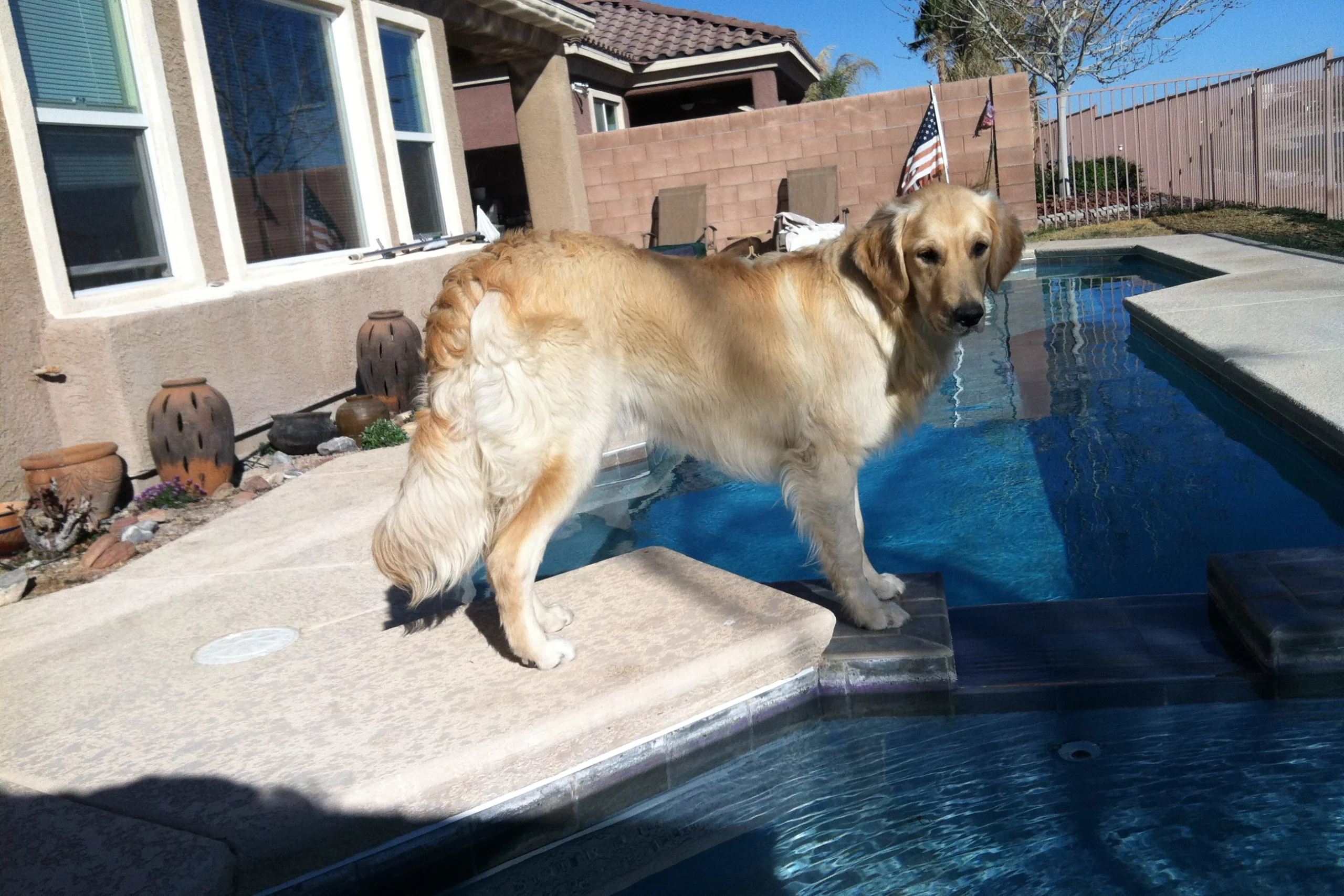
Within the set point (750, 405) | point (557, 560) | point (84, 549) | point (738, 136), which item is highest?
point (738, 136)

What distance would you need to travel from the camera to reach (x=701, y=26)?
21469 mm

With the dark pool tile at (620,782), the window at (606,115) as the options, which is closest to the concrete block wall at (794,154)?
the window at (606,115)

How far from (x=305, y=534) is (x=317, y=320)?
3.32m

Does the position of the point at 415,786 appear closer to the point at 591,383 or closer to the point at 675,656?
the point at 675,656

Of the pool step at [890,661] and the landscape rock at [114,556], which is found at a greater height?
the landscape rock at [114,556]

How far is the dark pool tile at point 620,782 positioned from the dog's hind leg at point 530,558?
1.32 ft

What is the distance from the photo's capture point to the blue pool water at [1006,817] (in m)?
2.23

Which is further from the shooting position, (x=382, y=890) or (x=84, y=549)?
(x=84, y=549)

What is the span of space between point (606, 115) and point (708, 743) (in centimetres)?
1886

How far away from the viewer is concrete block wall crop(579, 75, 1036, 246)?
16.1 meters

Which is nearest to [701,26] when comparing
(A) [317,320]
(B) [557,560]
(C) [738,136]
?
(C) [738,136]

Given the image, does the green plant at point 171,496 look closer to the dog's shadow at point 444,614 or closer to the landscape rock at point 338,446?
the landscape rock at point 338,446

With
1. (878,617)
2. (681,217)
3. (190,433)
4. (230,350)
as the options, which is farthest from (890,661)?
(681,217)

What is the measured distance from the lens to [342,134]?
8773 millimetres
